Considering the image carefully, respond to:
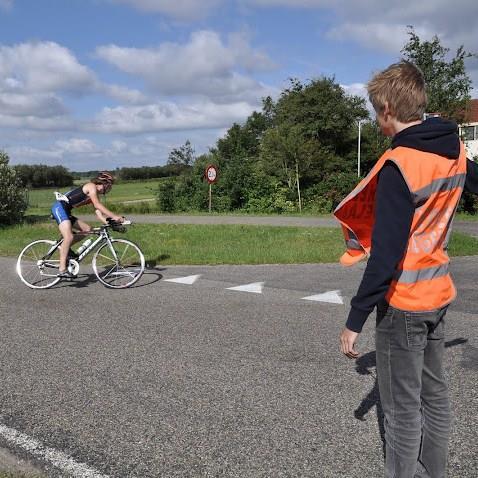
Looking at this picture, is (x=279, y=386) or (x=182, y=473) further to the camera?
(x=279, y=386)

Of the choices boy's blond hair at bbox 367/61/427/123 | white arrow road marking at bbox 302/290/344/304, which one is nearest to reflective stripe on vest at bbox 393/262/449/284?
boy's blond hair at bbox 367/61/427/123

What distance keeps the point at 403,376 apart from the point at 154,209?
3169 cm

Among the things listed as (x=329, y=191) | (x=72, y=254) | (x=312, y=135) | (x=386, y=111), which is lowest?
(x=72, y=254)

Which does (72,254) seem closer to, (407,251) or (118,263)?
(118,263)

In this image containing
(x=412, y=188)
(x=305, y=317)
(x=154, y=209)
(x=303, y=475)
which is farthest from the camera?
(x=154, y=209)

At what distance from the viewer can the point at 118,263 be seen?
843 cm

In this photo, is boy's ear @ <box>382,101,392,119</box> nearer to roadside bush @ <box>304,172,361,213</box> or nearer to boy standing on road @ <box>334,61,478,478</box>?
boy standing on road @ <box>334,61,478,478</box>

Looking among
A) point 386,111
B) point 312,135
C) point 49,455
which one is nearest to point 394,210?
point 386,111

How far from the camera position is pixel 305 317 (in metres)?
6.33

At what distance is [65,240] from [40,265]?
0.64 m

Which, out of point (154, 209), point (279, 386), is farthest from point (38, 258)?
point (154, 209)

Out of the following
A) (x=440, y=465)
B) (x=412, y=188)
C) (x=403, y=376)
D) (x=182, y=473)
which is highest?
(x=412, y=188)

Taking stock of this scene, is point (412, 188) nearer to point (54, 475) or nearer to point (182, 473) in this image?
point (182, 473)

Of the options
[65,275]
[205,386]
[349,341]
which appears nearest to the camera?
[349,341]
